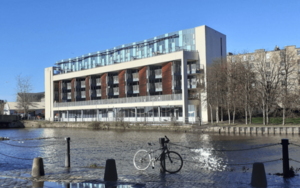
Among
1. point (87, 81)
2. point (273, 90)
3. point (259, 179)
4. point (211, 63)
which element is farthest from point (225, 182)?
point (87, 81)

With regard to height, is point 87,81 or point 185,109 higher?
point 87,81

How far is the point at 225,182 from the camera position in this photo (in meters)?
9.91

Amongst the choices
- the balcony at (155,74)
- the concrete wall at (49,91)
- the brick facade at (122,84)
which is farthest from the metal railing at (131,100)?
the concrete wall at (49,91)

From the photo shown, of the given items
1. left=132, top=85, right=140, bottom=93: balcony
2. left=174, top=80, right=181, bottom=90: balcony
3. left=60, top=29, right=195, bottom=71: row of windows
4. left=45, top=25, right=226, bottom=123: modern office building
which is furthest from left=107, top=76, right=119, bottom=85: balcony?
left=174, top=80, right=181, bottom=90: balcony

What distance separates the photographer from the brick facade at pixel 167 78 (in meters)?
62.5

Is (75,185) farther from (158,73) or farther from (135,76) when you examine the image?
(135,76)

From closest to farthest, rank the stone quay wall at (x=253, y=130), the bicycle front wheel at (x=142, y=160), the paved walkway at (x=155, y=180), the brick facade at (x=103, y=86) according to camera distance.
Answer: the paved walkway at (x=155, y=180) → the bicycle front wheel at (x=142, y=160) → the stone quay wall at (x=253, y=130) → the brick facade at (x=103, y=86)

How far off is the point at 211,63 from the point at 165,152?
50932mm

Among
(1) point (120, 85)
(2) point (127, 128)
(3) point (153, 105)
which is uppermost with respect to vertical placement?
(1) point (120, 85)

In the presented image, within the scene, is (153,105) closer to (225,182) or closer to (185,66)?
(185,66)

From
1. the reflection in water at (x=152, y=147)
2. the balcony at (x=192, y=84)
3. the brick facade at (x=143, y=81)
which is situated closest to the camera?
the reflection in water at (x=152, y=147)

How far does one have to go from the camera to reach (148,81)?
66938mm

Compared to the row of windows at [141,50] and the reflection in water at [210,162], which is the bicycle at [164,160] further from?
the row of windows at [141,50]

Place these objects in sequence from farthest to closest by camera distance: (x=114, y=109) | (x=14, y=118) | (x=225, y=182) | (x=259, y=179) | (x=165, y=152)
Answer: (x=14, y=118) < (x=114, y=109) < (x=165, y=152) < (x=225, y=182) < (x=259, y=179)
